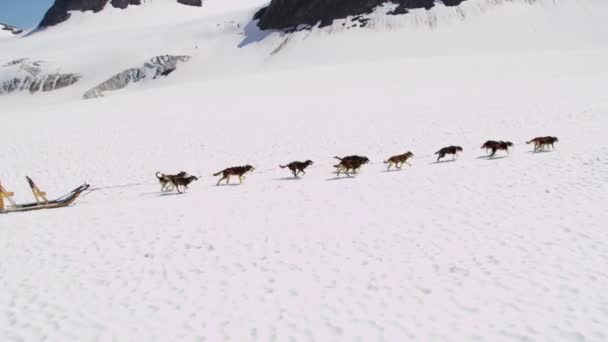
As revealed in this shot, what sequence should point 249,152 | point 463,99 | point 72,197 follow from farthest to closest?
point 463,99
point 249,152
point 72,197

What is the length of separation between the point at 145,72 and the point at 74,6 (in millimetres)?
79856

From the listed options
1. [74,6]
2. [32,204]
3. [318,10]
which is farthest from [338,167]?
[74,6]

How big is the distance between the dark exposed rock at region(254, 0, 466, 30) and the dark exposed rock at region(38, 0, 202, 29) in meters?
65.8

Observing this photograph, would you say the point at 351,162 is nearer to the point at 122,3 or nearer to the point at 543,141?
the point at 543,141

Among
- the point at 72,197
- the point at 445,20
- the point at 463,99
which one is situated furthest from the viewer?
the point at 445,20

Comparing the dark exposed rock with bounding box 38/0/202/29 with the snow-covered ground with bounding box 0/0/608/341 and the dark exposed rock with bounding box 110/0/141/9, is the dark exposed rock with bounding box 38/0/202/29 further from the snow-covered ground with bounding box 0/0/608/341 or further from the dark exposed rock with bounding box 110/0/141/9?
the snow-covered ground with bounding box 0/0/608/341

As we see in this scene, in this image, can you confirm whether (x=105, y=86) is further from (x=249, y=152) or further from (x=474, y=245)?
(x=474, y=245)

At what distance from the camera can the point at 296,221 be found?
10.8m

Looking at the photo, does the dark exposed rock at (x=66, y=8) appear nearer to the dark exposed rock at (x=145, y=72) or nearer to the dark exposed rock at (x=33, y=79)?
the dark exposed rock at (x=33, y=79)

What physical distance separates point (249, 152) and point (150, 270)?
14986 millimetres

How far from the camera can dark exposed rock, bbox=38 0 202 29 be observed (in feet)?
455

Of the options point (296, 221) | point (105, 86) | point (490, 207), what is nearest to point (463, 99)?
point (490, 207)

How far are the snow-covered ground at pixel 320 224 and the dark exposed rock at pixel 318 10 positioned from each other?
2011 inches

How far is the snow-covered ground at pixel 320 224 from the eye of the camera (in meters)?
6.45
